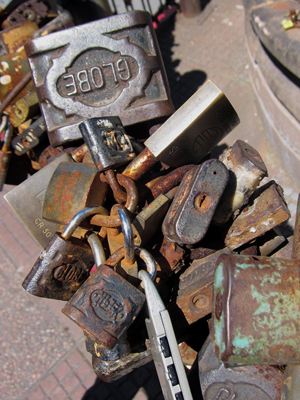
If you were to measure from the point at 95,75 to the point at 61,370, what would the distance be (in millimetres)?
2303

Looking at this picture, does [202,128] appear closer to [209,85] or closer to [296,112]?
[209,85]

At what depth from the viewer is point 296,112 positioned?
254 centimetres

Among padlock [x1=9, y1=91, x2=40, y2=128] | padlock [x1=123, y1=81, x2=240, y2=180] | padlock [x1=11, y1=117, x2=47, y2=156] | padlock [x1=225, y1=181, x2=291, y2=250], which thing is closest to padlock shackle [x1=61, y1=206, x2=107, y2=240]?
padlock [x1=123, y1=81, x2=240, y2=180]

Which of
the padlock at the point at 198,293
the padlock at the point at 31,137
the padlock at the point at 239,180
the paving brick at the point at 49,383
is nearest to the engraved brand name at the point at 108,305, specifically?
the padlock at the point at 198,293

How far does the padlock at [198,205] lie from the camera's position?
1.10 meters

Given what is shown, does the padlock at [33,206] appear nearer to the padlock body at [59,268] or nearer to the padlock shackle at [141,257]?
the padlock body at [59,268]

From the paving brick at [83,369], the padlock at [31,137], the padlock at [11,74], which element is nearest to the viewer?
the padlock at [31,137]

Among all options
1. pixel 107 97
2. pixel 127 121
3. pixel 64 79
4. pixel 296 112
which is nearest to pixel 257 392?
pixel 127 121

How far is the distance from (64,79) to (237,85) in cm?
256

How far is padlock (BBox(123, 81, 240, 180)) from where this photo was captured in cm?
122

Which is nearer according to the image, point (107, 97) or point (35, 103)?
point (107, 97)

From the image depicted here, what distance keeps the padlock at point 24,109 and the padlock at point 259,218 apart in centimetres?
137

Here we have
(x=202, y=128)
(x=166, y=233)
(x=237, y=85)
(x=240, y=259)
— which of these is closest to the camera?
(x=240, y=259)

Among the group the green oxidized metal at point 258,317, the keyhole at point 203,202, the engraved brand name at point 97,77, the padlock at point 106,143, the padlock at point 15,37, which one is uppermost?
the padlock at point 15,37
